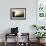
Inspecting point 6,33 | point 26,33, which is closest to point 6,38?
point 6,33

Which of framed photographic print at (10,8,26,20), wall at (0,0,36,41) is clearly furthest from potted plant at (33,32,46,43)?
framed photographic print at (10,8,26,20)

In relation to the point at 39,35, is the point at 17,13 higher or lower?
higher

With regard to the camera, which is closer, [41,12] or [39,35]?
[39,35]

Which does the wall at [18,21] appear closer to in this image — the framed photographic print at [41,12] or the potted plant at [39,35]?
the framed photographic print at [41,12]

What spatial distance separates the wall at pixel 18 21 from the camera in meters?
6.77

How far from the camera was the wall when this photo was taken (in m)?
6.77

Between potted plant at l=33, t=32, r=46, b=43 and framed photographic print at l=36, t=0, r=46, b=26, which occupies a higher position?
framed photographic print at l=36, t=0, r=46, b=26

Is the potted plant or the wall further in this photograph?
the wall

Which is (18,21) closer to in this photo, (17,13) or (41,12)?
(17,13)

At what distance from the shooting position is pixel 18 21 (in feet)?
22.5

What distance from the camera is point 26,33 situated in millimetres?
6758

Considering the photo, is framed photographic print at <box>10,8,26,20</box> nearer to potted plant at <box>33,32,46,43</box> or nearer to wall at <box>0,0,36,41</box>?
wall at <box>0,0,36,41</box>

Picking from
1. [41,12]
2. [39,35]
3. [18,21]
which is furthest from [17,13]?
[39,35]

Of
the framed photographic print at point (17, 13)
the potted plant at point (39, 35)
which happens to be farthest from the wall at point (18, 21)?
the potted plant at point (39, 35)
